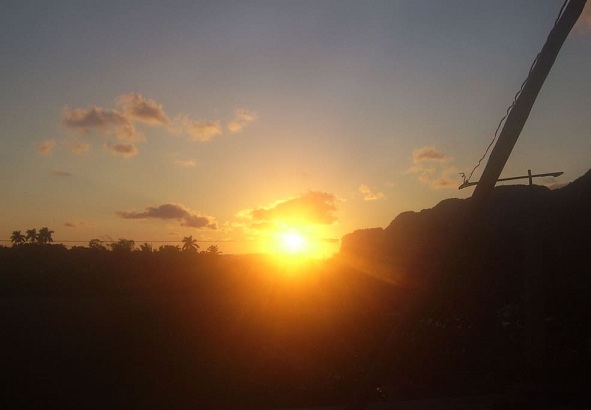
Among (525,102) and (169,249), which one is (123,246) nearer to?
(169,249)

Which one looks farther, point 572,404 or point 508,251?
point 508,251

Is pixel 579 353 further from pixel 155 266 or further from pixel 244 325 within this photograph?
pixel 155 266

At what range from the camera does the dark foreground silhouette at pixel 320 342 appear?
1053cm

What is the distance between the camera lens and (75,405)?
32.8ft

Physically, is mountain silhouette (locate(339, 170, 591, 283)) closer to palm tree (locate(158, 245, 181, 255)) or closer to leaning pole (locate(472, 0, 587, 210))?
leaning pole (locate(472, 0, 587, 210))

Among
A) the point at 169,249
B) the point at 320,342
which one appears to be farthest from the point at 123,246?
the point at 320,342

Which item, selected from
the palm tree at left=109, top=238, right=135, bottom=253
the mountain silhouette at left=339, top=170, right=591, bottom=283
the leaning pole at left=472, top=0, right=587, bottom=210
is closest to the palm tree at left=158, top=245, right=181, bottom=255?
the palm tree at left=109, top=238, right=135, bottom=253

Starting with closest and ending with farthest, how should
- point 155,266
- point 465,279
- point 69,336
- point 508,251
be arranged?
point 465,279, point 508,251, point 69,336, point 155,266

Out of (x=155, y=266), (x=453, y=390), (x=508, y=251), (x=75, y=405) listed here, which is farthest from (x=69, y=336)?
(x=155, y=266)

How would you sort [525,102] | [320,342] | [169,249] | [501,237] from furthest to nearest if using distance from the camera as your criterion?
[169,249] < [501,237] < [320,342] < [525,102]

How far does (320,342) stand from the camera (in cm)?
1284

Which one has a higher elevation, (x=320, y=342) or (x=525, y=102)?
(x=525, y=102)

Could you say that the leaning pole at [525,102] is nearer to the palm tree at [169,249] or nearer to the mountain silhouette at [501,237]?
the mountain silhouette at [501,237]

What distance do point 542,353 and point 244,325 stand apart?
6.37m
